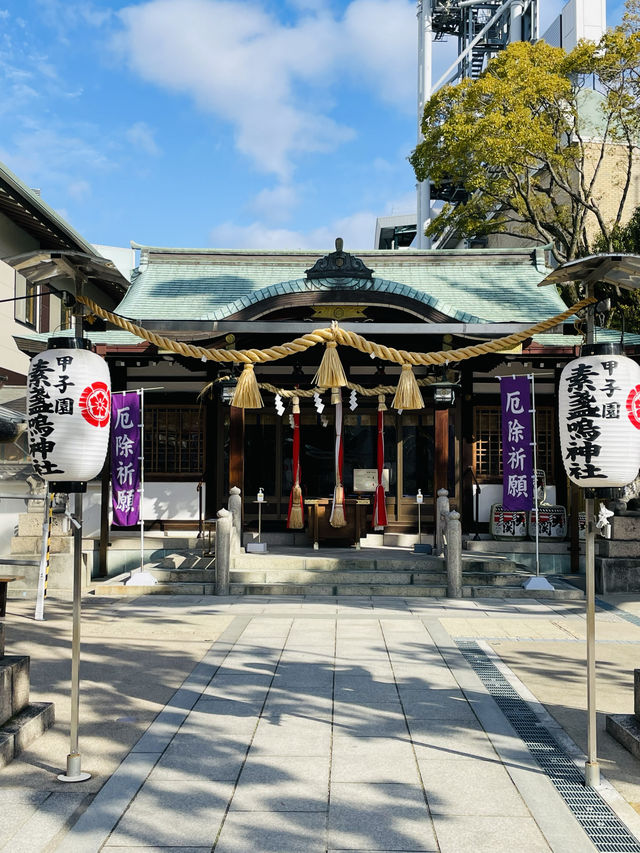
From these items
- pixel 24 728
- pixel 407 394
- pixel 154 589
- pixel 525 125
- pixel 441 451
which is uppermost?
pixel 525 125

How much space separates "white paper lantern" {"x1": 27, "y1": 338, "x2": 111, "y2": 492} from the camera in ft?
19.6

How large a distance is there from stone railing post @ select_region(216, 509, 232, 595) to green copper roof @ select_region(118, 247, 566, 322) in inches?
221

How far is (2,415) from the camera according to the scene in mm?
6965

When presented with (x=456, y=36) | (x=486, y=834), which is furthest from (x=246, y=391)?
(x=456, y=36)

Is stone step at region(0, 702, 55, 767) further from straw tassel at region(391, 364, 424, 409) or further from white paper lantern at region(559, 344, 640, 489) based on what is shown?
straw tassel at region(391, 364, 424, 409)

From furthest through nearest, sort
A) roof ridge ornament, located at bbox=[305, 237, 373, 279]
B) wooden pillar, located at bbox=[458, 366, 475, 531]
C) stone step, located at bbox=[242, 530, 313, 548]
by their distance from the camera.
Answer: wooden pillar, located at bbox=[458, 366, 475, 531] → stone step, located at bbox=[242, 530, 313, 548] → roof ridge ornament, located at bbox=[305, 237, 373, 279]

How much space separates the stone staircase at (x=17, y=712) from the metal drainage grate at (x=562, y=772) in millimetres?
4266

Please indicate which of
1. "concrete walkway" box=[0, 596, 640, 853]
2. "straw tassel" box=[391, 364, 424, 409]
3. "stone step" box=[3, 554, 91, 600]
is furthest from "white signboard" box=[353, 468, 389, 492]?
"straw tassel" box=[391, 364, 424, 409]

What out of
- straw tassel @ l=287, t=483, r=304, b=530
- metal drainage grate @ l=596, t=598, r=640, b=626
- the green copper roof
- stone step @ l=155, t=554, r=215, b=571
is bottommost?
metal drainage grate @ l=596, t=598, r=640, b=626

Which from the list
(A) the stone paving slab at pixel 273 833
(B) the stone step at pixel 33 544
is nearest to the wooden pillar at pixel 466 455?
(B) the stone step at pixel 33 544

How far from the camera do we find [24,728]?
6086mm

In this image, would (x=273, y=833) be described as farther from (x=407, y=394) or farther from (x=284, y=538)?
(x=284, y=538)

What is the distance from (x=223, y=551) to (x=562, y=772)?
8.01 meters

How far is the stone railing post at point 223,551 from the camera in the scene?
12742mm
